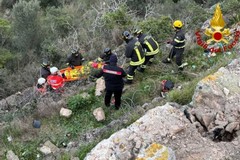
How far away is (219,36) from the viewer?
327 inches

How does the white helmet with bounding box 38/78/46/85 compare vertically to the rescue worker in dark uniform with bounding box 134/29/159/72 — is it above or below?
below

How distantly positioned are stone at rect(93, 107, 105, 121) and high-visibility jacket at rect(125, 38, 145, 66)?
4.40 ft

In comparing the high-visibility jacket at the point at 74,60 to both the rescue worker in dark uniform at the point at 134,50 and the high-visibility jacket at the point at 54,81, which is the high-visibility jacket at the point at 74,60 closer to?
the high-visibility jacket at the point at 54,81

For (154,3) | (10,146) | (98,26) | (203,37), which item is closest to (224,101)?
(10,146)

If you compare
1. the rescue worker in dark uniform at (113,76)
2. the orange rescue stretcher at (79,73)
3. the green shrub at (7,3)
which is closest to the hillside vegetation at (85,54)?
the orange rescue stretcher at (79,73)

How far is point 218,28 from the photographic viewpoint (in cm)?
829

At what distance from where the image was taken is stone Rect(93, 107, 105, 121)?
707 cm

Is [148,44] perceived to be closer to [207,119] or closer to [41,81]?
[41,81]

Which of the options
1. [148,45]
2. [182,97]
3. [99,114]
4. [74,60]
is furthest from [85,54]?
[182,97]

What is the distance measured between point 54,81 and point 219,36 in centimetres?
424

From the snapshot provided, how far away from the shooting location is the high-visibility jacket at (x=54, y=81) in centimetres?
815

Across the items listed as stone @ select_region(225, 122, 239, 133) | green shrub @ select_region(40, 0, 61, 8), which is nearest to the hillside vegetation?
stone @ select_region(225, 122, 239, 133)

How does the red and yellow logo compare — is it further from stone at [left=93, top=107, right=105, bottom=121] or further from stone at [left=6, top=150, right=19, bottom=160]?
stone at [left=6, top=150, right=19, bottom=160]

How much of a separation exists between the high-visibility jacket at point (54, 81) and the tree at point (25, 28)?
3691 mm
